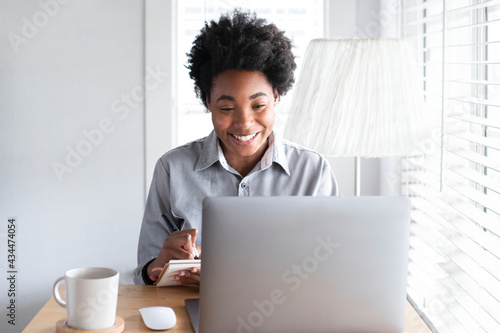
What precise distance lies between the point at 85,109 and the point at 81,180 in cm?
31

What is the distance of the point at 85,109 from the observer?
8.42 feet

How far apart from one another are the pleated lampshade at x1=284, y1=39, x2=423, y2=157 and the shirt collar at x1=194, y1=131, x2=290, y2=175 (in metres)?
0.13

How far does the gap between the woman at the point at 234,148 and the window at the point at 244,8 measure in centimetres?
82

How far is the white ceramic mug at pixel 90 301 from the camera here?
1.13 m

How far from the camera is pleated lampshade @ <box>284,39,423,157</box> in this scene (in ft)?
5.43

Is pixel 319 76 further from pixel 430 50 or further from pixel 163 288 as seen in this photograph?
pixel 163 288

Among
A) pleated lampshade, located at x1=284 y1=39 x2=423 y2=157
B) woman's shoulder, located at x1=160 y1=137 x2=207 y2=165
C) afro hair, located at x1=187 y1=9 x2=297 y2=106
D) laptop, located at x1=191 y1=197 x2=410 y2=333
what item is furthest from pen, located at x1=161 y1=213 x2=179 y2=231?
laptop, located at x1=191 y1=197 x2=410 y2=333

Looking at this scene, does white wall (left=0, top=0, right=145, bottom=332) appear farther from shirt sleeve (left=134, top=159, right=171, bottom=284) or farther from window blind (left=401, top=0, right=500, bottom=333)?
window blind (left=401, top=0, right=500, bottom=333)

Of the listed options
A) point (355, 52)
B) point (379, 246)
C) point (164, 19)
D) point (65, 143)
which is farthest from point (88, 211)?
point (379, 246)

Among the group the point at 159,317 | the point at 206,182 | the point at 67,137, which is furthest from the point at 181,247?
the point at 67,137

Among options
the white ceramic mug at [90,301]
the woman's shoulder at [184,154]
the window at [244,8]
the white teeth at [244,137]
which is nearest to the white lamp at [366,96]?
the white teeth at [244,137]

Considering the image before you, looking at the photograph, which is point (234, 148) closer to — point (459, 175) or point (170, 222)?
point (170, 222)

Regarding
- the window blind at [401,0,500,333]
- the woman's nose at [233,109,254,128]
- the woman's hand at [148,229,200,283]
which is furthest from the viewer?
the woman's nose at [233,109,254,128]

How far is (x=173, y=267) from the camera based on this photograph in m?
1.34
